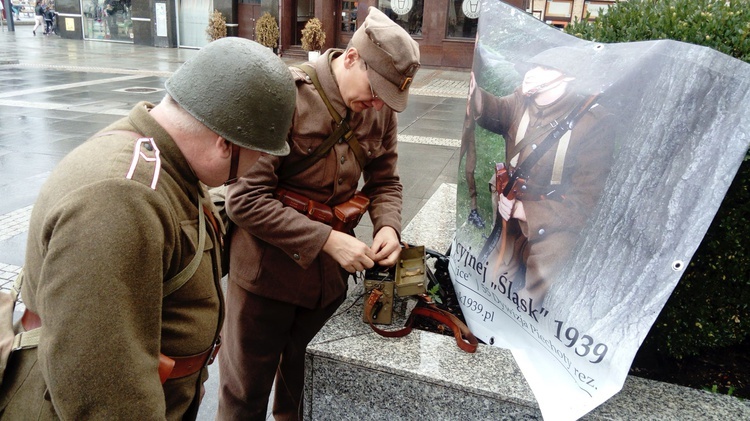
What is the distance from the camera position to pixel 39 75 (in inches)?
601

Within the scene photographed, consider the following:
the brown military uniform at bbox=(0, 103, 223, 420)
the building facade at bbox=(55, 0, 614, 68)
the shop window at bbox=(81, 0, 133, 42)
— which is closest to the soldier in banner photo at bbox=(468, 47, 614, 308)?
the brown military uniform at bbox=(0, 103, 223, 420)

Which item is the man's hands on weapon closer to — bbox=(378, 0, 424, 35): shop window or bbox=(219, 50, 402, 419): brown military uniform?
bbox=(219, 50, 402, 419): brown military uniform

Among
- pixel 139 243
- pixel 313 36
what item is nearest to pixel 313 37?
pixel 313 36

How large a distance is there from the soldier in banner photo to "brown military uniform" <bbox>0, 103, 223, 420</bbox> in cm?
119

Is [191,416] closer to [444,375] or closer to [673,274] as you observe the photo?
[444,375]

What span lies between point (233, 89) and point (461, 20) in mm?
18886

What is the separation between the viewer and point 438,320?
2379 mm

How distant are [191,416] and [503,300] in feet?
3.96

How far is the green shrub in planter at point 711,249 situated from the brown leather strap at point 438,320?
84 cm

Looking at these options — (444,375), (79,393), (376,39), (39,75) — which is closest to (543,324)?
(444,375)

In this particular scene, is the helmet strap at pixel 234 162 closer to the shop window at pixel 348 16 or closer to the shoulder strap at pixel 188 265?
the shoulder strap at pixel 188 265

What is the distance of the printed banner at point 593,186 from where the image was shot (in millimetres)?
1657

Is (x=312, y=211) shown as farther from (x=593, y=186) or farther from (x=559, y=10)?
(x=559, y=10)

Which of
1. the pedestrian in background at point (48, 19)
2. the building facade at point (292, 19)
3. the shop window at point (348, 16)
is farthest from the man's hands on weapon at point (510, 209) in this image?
the pedestrian in background at point (48, 19)
